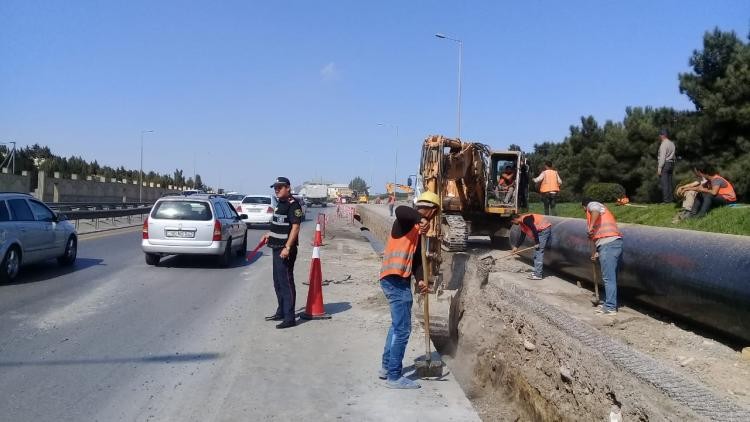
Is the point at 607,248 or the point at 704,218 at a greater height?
the point at 704,218

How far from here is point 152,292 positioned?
1047 centimetres

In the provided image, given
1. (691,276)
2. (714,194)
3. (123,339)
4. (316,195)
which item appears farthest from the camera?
(316,195)

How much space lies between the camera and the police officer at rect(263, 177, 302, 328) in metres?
8.14

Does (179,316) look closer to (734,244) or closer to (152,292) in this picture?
(152,292)

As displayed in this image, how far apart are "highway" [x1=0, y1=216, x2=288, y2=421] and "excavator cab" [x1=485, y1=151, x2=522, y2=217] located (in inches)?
219

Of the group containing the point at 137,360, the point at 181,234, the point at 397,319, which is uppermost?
the point at 181,234

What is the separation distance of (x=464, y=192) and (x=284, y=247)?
807 centimetres

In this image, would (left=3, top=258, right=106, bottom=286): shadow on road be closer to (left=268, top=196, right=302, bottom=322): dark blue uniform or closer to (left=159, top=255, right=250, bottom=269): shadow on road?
(left=159, top=255, right=250, bottom=269): shadow on road

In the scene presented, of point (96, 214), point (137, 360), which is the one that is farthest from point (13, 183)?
point (137, 360)

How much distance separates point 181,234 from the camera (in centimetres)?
1365

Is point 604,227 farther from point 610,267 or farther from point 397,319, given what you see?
point 397,319

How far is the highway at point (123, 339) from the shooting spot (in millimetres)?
5176

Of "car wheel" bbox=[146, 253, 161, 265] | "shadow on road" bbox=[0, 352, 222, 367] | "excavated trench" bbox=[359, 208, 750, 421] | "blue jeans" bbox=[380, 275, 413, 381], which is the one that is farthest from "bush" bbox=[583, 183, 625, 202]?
"shadow on road" bbox=[0, 352, 222, 367]

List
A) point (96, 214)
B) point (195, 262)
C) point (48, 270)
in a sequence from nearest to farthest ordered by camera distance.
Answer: point (48, 270) < point (195, 262) < point (96, 214)
